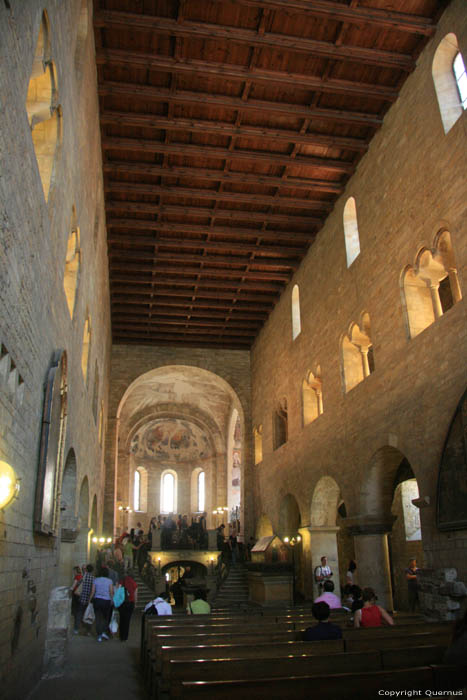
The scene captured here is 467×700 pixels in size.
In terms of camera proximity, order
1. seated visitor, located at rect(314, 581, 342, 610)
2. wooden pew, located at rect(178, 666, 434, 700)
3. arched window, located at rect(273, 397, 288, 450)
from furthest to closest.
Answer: arched window, located at rect(273, 397, 288, 450), seated visitor, located at rect(314, 581, 342, 610), wooden pew, located at rect(178, 666, 434, 700)

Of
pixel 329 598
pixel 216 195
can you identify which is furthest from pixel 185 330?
pixel 329 598

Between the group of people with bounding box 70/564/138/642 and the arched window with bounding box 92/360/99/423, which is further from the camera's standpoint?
the arched window with bounding box 92/360/99/423

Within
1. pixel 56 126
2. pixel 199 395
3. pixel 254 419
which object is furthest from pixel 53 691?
pixel 199 395

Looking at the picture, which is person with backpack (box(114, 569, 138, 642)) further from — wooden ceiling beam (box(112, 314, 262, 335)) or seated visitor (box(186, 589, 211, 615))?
wooden ceiling beam (box(112, 314, 262, 335))

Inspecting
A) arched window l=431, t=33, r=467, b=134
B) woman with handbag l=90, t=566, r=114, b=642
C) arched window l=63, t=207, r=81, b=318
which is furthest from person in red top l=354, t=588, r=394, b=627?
arched window l=431, t=33, r=467, b=134

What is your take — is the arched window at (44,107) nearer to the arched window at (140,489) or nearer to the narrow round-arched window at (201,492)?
the arched window at (140,489)

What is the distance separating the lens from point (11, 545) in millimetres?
5953

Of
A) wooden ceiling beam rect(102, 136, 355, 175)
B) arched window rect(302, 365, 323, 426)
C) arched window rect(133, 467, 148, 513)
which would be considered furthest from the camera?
arched window rect(133, 467, 148, 513)

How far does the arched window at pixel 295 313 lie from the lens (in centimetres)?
1950

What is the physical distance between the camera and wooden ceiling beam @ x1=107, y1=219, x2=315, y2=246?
17.2 metres

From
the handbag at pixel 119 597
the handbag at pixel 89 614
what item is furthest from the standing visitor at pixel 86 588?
the handbag at pixel 119 597

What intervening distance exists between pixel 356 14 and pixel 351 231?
5.53 m

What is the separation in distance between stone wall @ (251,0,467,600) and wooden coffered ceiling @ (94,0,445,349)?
70 cm

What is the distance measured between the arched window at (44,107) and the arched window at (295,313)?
12.7 m
